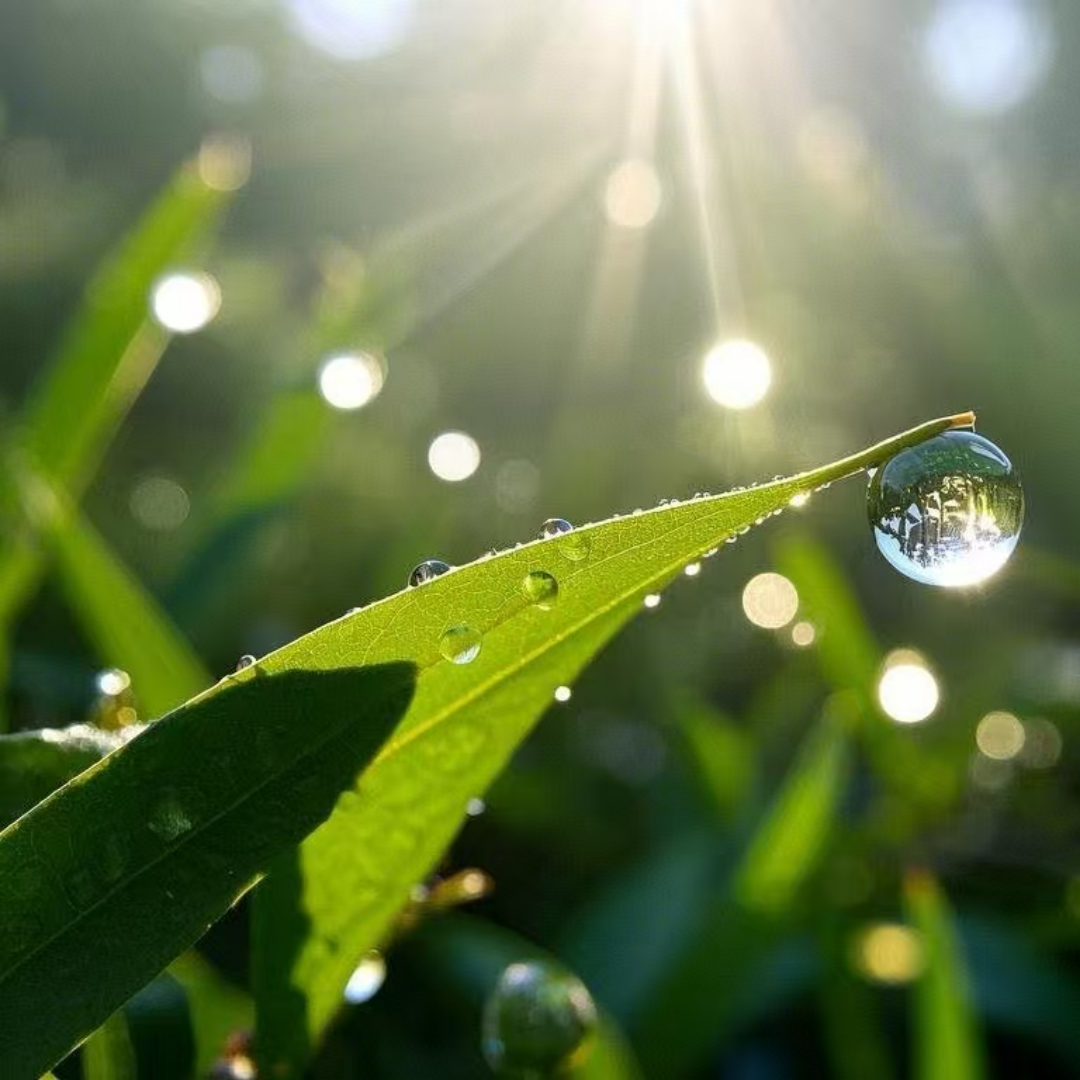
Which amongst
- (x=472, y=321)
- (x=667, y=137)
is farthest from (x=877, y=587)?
(x=667, y=137)

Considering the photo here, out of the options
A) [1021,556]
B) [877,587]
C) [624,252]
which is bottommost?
[1021,556]

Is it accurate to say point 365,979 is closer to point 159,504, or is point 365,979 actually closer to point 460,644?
point 460,644

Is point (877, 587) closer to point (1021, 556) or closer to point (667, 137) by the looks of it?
point (1021, 556)

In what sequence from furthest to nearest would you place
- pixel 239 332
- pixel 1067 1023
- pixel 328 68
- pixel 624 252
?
pixel 328 68
pixel 624 252
pixel 239 332
pixel 1067 1023

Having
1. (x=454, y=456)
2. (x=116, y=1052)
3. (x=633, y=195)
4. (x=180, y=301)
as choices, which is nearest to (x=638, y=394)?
(x=454, y=456)

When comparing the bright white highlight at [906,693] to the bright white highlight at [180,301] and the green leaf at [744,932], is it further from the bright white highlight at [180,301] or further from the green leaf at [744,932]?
the bright white highlight at [180,301]

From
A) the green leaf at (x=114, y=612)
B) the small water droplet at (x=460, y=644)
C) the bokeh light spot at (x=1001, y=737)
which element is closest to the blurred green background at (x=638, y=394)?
the bokeh light spot at (x=1001, y=737)
